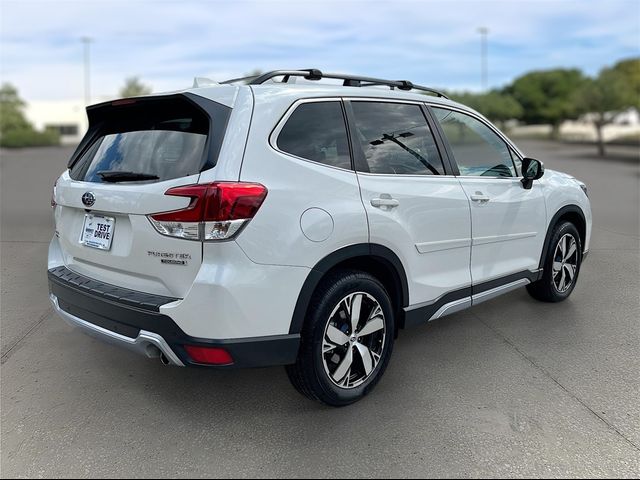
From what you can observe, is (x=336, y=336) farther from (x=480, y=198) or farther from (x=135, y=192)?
(x=480, y=198)

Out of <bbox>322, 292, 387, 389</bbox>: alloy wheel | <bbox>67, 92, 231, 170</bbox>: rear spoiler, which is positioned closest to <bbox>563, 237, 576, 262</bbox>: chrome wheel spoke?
<bbox>322, 292, 387, 389</bbox>: alloy wheel

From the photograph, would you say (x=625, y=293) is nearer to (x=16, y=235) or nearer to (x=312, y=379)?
(x=312, y=379)

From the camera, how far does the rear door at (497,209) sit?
164 inches

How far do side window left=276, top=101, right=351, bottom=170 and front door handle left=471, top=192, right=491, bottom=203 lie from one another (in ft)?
3.88

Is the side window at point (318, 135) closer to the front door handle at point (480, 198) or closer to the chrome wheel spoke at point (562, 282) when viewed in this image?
the front door handle at point (480, 198)

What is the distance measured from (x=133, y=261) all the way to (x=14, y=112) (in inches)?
2606

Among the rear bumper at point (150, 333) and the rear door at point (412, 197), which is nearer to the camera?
the rear bumper at point (150, 333)

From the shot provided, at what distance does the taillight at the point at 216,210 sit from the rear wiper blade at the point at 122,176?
336mm

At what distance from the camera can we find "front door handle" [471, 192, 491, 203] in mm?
4082

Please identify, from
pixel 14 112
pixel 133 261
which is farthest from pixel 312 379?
pixel 14 112

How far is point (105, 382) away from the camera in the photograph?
146 inches

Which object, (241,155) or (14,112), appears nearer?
(241,155)

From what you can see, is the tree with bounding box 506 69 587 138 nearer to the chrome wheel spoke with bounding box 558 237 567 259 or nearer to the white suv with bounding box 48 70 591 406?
the chrome wheel spoke with bounding box 558 237 567 259

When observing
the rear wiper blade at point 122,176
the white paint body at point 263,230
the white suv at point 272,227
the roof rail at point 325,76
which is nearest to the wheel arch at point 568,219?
the white suv at point 272,227
